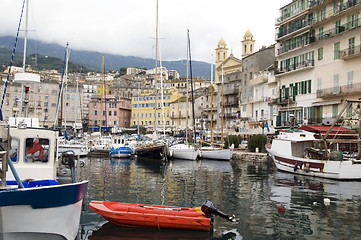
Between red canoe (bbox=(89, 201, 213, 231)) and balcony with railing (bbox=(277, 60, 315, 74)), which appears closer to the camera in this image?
red canoe (bbox=(89, 201, 213, 231))

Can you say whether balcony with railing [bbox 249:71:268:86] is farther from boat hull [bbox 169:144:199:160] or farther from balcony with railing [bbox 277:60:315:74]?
boat hull [bbox 169:144:199:160]

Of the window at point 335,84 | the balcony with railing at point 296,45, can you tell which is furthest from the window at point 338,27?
the window at point 335,84

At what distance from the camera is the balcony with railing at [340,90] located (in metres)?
36.6

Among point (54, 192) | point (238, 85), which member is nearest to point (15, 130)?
point (54, 192)

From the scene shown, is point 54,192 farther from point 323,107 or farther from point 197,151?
point 323,107

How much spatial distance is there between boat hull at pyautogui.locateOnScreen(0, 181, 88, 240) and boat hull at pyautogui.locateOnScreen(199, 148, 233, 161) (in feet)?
111

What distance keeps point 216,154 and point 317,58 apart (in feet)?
54.9

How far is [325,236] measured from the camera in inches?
491

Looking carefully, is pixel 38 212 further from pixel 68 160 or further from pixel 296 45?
pixel 296 45

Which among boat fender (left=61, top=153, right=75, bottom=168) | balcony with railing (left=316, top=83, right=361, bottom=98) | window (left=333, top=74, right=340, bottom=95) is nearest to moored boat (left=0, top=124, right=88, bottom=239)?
boat fender (left=61, top=153, right=75, bottom=168)

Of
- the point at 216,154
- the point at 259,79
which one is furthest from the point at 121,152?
the point at 259,79

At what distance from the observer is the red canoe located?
1240 centimetres

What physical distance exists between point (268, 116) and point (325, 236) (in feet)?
145

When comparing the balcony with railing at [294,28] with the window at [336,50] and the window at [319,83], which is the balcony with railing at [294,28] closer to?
the window at [336,50]
